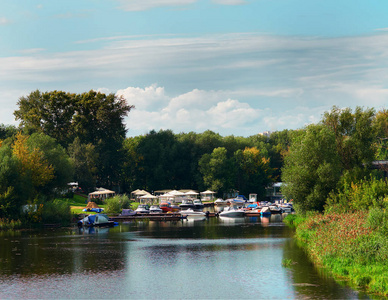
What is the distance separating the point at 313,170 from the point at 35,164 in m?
47.3

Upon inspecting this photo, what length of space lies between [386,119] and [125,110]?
70166 millimetres

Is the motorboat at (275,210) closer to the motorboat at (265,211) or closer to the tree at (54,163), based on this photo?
the motorboat at (265,211)

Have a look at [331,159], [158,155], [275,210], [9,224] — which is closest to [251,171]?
[158,155]

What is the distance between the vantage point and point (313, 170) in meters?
72.6

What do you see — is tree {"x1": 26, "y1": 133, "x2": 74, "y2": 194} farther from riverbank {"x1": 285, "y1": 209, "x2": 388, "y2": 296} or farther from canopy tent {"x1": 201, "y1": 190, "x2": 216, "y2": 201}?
canopy tent {"x1": 201, "y1": 190, "x2": 216, "y2": 201}

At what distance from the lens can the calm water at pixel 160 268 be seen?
3488cm

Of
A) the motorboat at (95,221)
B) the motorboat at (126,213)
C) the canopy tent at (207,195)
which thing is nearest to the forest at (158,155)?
the canopy tent at (207,195)

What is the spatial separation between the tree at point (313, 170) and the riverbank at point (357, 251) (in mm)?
20784

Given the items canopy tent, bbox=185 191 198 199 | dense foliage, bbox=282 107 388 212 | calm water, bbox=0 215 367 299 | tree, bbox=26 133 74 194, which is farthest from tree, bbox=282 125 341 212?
canopy tent, bbox=185 191 198 199

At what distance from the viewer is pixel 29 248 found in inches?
2269

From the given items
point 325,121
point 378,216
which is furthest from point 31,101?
point 378,216

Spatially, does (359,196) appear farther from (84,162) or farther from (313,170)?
(84,162)

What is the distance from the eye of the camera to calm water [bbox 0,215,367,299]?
114 ft

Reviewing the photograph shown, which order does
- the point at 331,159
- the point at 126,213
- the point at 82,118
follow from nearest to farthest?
the point at 331,159 → the point at 126,213 → the point at 82,118
